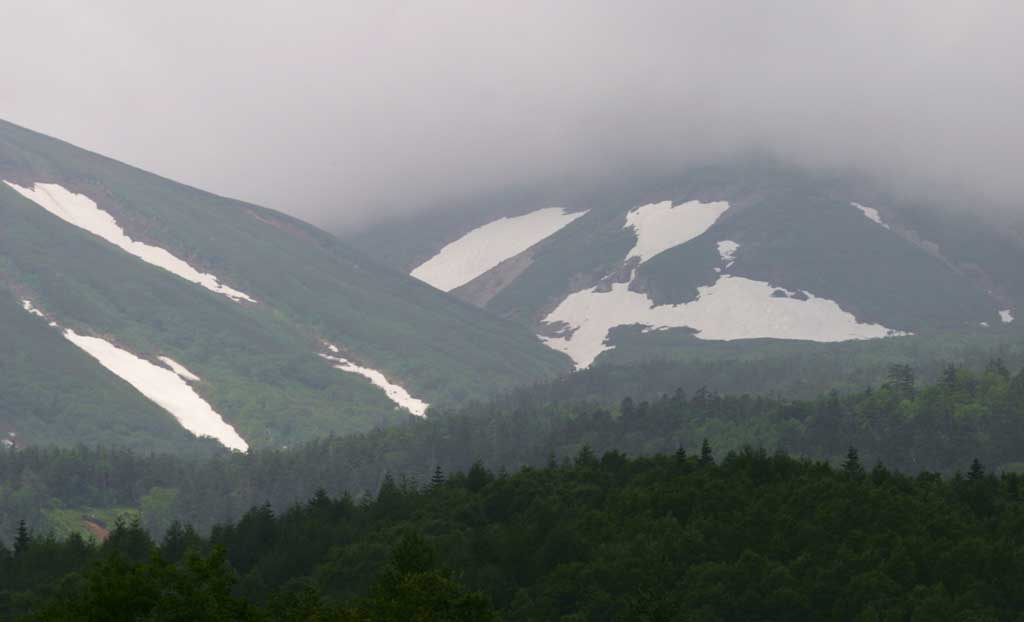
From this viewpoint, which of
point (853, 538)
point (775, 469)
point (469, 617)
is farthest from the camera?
point (775, 469)

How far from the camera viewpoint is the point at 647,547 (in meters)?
133

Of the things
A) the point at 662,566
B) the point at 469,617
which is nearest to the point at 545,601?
the point at 662,566

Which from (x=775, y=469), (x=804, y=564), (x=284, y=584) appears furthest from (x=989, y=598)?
(x=284, y=584)

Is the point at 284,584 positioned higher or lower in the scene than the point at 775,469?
lower

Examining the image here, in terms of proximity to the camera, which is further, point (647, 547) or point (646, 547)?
point (646, 547)

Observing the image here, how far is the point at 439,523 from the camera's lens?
159250 mm

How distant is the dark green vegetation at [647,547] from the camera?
11888 cm

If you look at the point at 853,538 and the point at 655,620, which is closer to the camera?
the point at 655,620

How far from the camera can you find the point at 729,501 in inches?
5935

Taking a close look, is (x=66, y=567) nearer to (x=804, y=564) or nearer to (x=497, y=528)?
(x=497, y=528)

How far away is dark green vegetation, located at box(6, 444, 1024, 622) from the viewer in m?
119

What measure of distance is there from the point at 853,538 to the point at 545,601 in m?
26.9

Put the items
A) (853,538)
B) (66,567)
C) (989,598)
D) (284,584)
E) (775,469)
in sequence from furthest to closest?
(775,469)
(66,567)
(284,584)
(853,538)
(989,598)

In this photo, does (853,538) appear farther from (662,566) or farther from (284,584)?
(284,584)
